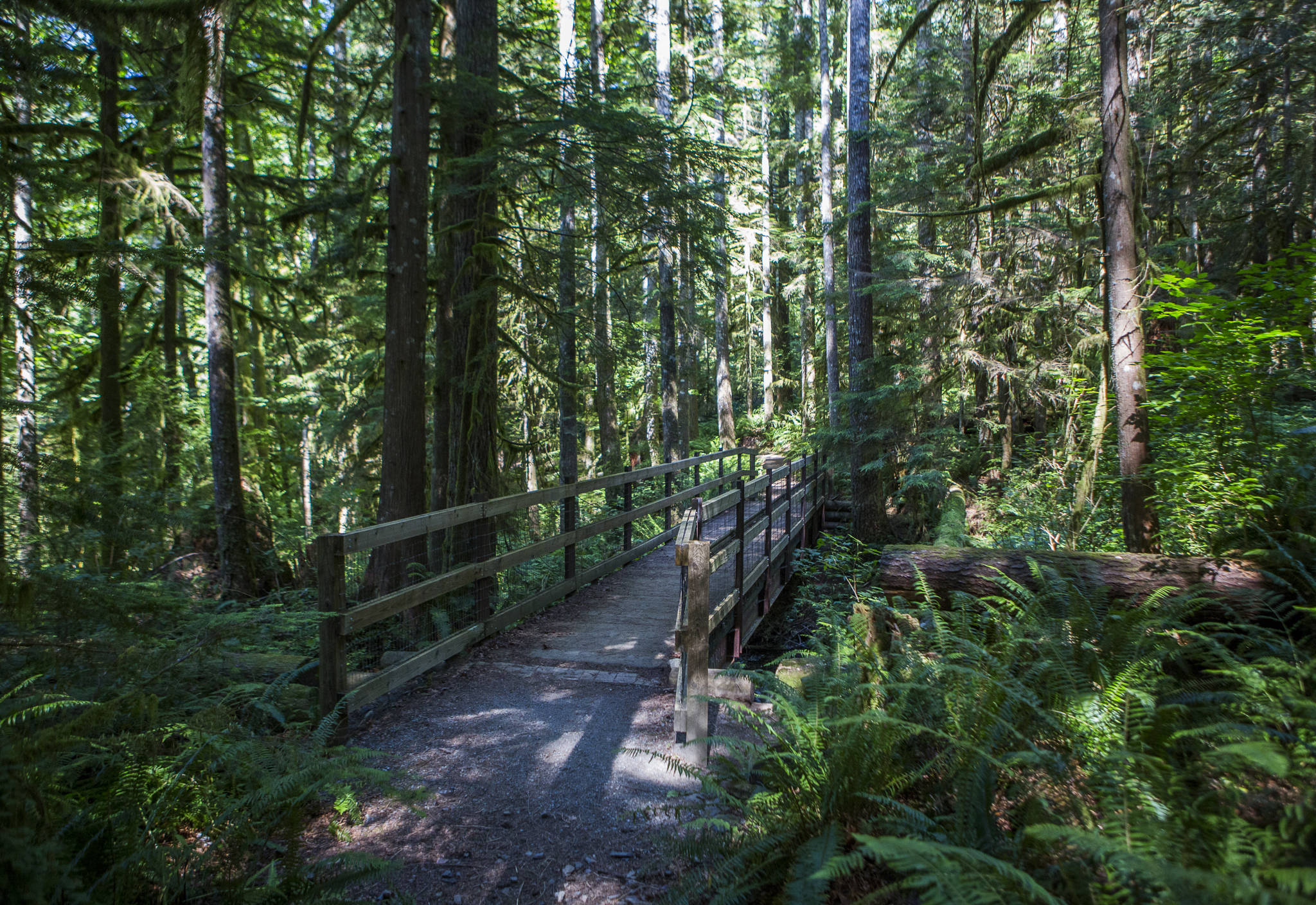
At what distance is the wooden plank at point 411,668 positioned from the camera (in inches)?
173

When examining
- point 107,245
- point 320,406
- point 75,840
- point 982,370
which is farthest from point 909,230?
point 75,840

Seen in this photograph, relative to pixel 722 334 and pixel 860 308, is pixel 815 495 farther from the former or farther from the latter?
pixel 722 334

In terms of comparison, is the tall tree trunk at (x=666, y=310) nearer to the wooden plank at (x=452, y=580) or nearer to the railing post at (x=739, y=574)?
the wooden plank at (x=452, y=580)

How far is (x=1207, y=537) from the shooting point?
5.48 meters

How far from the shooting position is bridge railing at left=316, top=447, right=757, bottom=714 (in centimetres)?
422

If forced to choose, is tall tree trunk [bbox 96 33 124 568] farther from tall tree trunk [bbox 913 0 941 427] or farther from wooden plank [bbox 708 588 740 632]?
tall tree trunk [bbox 913 0 941 427]

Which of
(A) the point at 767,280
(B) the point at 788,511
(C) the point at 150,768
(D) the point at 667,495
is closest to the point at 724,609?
(B) the point at 788,511

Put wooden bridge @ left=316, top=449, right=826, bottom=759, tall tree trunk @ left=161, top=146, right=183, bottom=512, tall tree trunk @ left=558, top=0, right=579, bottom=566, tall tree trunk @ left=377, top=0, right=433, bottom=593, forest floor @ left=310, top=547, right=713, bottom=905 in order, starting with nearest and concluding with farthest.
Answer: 1. forest floor @ left=310, top=547, right=713, bottom=905
2. wooden bridge @ left=316, top=449, right=826, bottom=759
3. tall tree trunk @ left=377, top=0, right=433, bottom=593
4. tall tree trunk @ left=558, top=0, right=579, bottom=566
5. tall tree trunk @ left=161, top=146, right=183, bottom=512

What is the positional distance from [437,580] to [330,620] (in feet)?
3.52

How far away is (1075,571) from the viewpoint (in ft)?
15.4

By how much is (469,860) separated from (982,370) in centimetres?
1143

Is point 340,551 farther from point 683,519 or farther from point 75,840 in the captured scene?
point 683,519

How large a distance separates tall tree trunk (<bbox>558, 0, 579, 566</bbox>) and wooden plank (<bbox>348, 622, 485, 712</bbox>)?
1.99 metres

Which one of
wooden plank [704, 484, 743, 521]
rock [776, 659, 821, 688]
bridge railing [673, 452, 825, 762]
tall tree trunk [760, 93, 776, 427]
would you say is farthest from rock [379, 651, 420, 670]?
tall tree trunk [760, 93, 776, 427]
